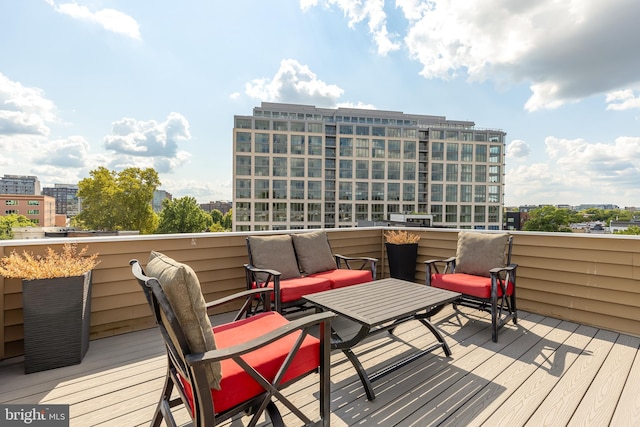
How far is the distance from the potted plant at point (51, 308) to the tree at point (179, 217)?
34.4 metres

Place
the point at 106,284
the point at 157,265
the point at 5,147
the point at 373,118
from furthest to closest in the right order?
1. the point at 373,118
2. the point at 5,147
3. the point at 106,284
4. the point at 157,265

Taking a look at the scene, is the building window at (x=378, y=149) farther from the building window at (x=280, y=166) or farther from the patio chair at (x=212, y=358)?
the patio chair at (x=212, y=358)

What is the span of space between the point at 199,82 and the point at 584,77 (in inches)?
406

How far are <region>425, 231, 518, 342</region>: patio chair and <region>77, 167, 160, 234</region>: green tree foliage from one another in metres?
27.4

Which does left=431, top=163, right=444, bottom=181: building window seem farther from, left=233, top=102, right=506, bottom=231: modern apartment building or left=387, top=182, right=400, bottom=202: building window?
left=387, top=182, right=400, bottom=202: building window

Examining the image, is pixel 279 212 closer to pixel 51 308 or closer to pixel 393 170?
pixel 393 170

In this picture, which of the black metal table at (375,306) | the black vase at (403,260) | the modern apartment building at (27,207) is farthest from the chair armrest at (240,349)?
the modern apartment building at (27,207)

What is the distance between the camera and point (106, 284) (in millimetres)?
2682

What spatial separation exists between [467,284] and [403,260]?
4.54 feet

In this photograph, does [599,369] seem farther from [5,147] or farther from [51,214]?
[51,214]

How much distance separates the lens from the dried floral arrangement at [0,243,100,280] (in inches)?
81.7

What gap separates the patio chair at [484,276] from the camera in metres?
2.76

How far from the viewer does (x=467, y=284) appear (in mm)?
2863

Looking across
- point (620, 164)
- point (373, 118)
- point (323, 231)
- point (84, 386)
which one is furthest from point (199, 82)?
point (373, 118)
